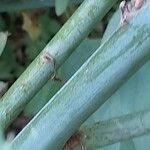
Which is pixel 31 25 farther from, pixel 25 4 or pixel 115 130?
pixel 115 130

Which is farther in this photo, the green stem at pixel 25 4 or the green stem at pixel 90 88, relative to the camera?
the green stem at pixel 25 4

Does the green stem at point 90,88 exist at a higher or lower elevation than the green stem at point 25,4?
lower

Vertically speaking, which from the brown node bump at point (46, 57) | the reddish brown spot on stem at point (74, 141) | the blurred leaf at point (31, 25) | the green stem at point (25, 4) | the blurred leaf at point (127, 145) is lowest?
the reddish brown spot on stem at point (74, 141)

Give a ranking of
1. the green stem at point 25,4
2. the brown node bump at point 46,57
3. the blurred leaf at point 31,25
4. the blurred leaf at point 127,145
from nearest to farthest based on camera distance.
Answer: the brown node bump at point 46,57, the blurred leaf at point 127,145, the green stem at point 25,4, the blurred leaf at point 31,25

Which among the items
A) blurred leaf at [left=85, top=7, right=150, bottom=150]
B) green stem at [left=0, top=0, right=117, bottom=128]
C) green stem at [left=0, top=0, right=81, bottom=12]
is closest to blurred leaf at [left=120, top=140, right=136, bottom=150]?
blurred leaf at [left=85, top=7, right=150, bottom=150]

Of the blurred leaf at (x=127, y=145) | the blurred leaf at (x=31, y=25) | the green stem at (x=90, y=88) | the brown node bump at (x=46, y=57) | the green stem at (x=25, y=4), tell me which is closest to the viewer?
the green stem at (x=90, y=88)

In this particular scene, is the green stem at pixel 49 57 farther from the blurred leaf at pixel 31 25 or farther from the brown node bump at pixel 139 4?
the blurred leaf at pixel 31 25

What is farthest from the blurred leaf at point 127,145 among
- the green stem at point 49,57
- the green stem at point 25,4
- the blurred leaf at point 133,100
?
the green stem at point 25,4

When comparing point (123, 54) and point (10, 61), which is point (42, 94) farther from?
point (10, 61)
